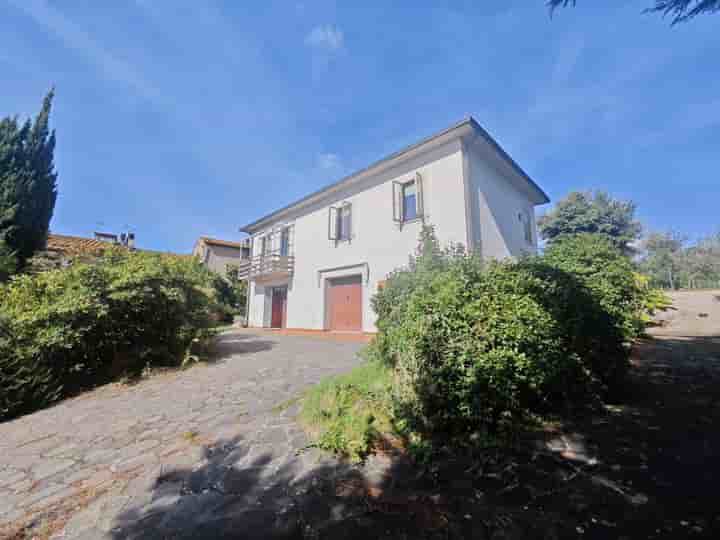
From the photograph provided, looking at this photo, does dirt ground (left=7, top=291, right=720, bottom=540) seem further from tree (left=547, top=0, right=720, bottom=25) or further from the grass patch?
tree (left=547, top=0, right=720, bottom=25)

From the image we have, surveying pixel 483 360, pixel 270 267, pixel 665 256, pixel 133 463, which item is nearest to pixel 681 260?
pixel 665 256

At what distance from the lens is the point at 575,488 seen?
1807 millimetres

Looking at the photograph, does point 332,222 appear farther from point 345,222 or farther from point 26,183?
point 26,183

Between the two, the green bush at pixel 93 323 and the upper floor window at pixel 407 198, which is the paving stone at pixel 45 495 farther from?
the upper floor window at pixel 407 198

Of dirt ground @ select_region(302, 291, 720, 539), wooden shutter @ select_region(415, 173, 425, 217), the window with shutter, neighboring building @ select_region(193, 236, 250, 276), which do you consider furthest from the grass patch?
neighboring building @ select_region(193, 236, 250, 276)

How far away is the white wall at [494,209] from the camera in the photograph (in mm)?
8938

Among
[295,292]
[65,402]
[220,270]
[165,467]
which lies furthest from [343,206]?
[220,270]

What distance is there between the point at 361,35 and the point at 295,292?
10.1 m

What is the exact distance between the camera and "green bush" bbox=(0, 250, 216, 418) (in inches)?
179

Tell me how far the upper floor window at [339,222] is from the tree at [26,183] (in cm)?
1216

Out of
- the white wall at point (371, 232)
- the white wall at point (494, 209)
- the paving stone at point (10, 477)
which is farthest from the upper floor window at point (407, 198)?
the paving stone at point (10, 477)

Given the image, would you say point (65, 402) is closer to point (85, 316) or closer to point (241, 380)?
point (85, 316)

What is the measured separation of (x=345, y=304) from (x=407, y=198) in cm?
489

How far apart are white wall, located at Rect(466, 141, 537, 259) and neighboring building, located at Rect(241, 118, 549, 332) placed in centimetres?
4
